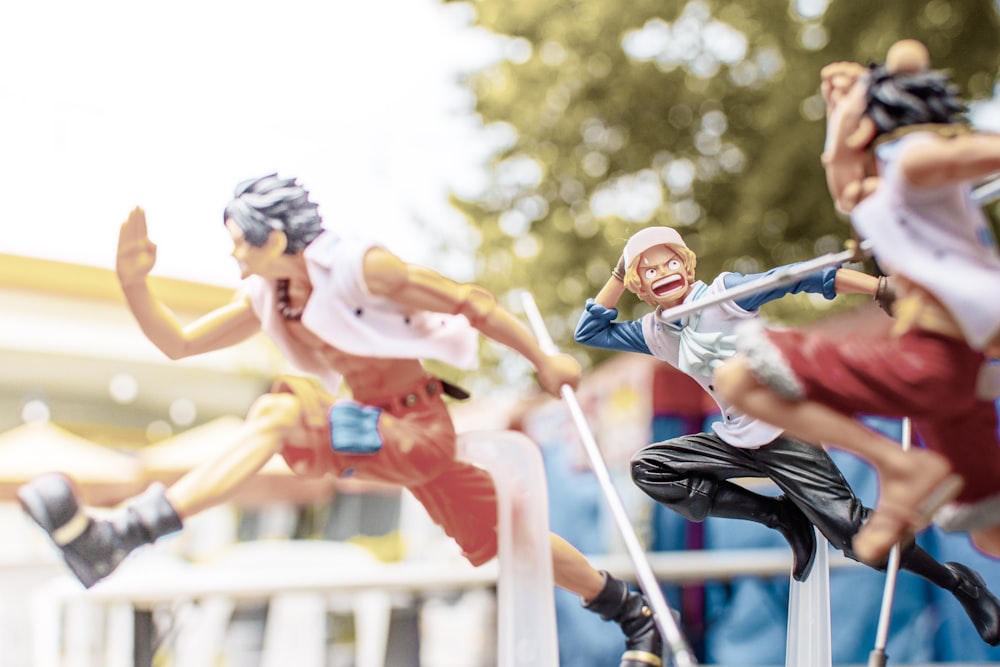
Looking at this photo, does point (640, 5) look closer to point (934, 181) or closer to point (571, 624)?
point (571, 624)

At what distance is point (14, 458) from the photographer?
523cm

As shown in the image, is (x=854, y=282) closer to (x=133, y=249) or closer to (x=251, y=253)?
(x=251, y=253)

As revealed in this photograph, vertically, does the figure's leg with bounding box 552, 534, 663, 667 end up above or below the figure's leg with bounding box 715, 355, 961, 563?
below

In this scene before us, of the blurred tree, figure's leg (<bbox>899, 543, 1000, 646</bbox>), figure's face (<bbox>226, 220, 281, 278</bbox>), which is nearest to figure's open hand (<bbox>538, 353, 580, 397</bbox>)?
figure's face (<bbox>226, 220, 281, 278</bbox>)

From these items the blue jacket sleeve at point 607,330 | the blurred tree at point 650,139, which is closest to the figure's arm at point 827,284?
the blue jacket sleeve at point 607,330

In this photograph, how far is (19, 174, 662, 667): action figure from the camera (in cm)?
207

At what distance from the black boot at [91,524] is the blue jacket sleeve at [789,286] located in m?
1.27

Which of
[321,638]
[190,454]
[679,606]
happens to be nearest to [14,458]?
[190,454]

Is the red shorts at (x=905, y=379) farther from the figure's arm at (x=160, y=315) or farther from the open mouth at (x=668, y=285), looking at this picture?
the figure's arm at (x=160, y=315)

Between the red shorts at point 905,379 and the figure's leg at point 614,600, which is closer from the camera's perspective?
the red shorts at point 905,379

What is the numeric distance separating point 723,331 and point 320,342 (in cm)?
93

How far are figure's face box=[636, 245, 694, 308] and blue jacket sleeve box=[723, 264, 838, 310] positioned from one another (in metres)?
0.10

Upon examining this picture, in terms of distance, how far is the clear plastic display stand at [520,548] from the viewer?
2195 mm

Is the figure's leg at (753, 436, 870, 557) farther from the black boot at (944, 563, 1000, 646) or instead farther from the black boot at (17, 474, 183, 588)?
the black boot at (17, 474, 183, 588)
